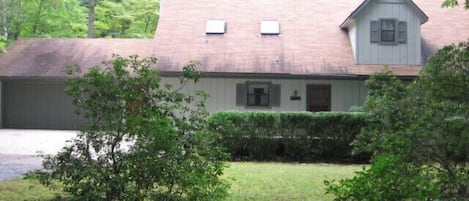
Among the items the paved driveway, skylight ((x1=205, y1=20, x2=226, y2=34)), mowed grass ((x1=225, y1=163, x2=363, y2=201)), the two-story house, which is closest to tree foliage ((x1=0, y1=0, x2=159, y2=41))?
the two-story house

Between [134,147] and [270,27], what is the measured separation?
18.8 m

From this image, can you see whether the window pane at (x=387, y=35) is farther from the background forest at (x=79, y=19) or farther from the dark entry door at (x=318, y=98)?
the background forest at (x=79, y=19)

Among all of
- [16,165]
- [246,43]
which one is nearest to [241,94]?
[246,43]

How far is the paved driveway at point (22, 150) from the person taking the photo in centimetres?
1095

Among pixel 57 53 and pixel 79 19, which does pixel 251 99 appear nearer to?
pixel 57 53

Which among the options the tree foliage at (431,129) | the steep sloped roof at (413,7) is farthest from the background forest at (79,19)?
the tree foliage at (431,129)

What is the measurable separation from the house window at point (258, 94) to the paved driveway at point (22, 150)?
7296 mm

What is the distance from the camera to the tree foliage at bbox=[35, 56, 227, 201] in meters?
5.28

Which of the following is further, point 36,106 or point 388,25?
point 36,106

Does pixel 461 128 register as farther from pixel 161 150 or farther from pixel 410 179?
pixel 161 150

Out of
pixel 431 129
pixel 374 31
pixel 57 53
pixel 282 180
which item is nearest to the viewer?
pixel 431 129

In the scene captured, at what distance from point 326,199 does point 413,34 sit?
16248 mm

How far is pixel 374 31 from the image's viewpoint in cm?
2206

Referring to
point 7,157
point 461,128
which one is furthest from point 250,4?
point 461,128
